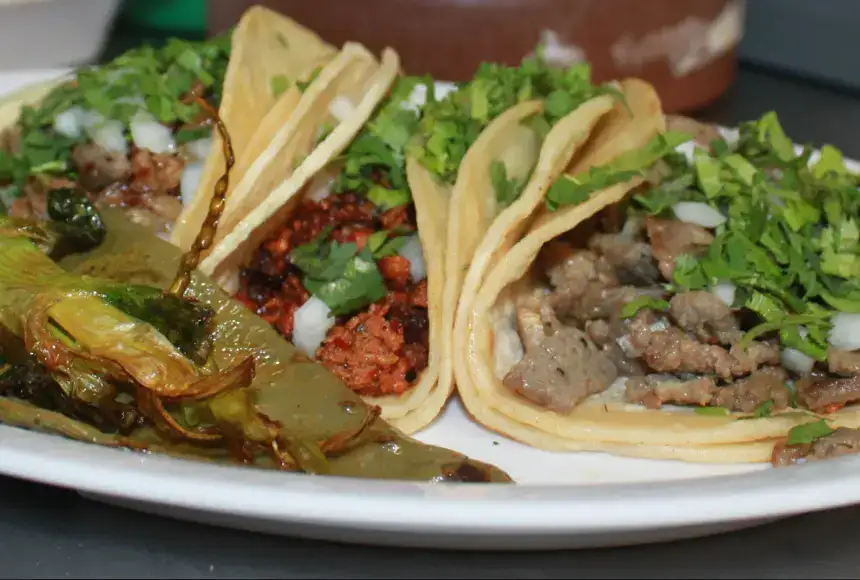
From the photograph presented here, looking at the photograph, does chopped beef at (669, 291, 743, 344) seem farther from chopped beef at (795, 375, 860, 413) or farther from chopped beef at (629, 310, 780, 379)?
chopped beef at (795, 375, 860, 413)

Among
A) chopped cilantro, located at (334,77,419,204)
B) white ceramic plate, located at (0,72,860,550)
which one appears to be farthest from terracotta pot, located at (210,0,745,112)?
white ceramic plate, located at (0,72,860,550)

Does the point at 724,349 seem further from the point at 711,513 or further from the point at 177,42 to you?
the point at 177,42

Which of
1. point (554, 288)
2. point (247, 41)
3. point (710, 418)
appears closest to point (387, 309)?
point (554, 288)

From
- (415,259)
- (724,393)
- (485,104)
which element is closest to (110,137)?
(415,259)

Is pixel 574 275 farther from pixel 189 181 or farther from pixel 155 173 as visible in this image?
pixel 155 173

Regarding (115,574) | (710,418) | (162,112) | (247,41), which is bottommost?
(115,574)

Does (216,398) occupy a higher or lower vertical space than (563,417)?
higher
